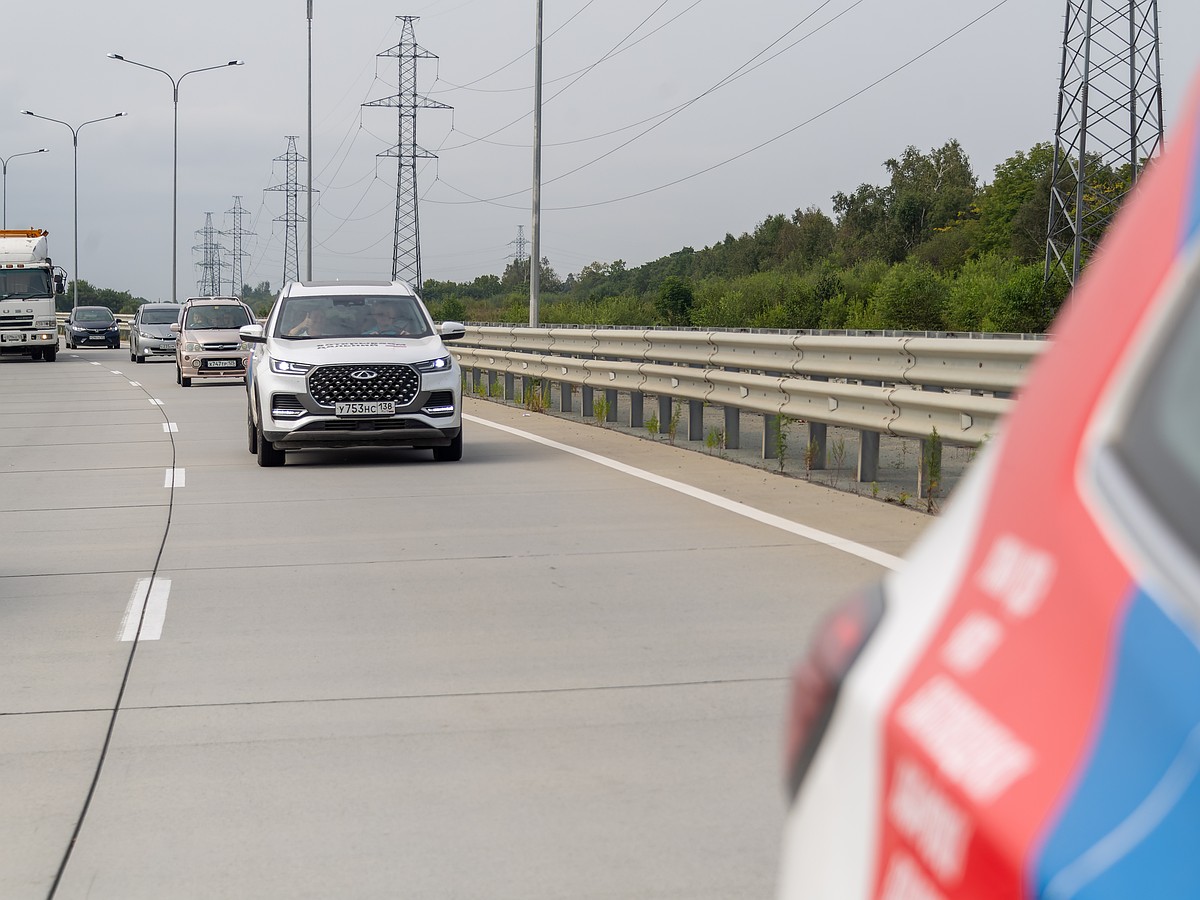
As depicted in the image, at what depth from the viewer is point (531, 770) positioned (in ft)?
16.5

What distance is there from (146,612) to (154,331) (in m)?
41.2

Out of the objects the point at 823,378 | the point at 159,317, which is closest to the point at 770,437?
the point at 823,378

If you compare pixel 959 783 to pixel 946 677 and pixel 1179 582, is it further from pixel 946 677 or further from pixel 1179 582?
pixel 1179 582

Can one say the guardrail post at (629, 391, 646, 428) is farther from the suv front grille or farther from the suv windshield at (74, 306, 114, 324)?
the suv windshield at (74, 306, 114, 324)

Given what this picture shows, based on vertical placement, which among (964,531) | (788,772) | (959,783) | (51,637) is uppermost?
(964,531)

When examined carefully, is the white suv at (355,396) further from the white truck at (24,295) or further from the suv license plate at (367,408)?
the white truck at (24,295)

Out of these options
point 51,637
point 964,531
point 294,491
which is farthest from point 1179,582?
point 294,491

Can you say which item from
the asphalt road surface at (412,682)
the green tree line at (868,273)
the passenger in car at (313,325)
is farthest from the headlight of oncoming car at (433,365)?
the green tree line at (868,273)

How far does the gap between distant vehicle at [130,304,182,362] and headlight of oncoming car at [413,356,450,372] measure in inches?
1322

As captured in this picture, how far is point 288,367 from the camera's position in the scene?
1489 cm

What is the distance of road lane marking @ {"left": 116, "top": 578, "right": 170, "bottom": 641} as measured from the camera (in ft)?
23.7

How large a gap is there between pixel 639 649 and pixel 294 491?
21.6 feet

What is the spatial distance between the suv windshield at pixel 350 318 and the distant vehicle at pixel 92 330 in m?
47.0

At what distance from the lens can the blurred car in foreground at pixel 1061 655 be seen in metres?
1.22
